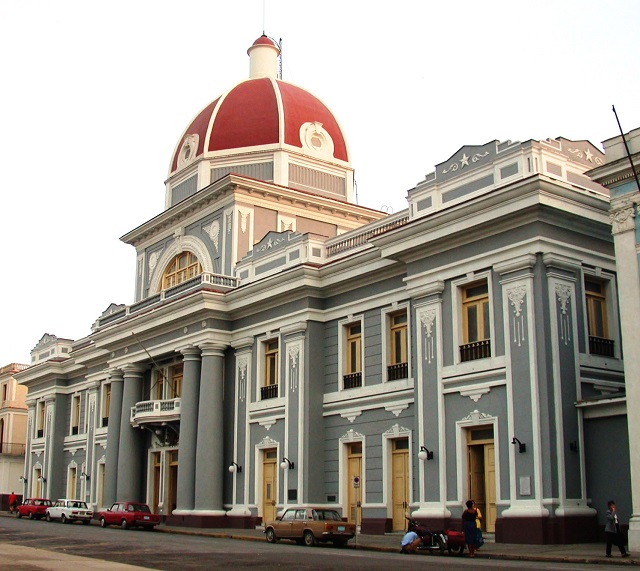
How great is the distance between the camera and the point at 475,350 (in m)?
25.3

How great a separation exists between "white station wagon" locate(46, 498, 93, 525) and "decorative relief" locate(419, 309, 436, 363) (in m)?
20.6

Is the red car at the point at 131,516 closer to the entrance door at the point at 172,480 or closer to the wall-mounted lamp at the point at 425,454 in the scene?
the entrance door at the point at 172,480

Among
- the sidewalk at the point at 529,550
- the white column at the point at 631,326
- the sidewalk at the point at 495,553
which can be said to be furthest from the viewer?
the white column at the point at 631,326

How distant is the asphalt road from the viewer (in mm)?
17219

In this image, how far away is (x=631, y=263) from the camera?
21219 millimetres

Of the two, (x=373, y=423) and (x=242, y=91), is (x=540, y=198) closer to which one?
(x=373, y=423)

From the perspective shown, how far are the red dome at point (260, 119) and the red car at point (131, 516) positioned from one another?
55.1 ft

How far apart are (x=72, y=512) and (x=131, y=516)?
681 centimetres

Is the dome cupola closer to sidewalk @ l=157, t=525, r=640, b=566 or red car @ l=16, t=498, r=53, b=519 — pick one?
red car @ l=16, t=498, r=53, b=519

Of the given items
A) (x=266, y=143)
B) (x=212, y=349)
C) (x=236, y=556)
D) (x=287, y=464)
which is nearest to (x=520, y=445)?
(x=236, y=556)

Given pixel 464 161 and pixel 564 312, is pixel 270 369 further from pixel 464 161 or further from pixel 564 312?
pixel 564 312

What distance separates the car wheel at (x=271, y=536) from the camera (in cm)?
2634

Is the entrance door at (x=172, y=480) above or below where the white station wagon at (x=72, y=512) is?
above

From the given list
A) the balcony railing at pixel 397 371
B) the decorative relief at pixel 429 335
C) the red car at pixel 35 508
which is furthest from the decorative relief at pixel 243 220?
the red car at pixel 35 508
